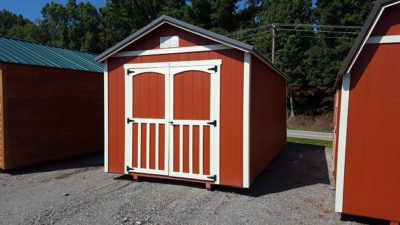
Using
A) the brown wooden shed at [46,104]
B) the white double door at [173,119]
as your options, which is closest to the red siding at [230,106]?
the white double door at [173,119]

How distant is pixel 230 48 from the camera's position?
5.25 metres

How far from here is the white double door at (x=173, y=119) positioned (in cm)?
544

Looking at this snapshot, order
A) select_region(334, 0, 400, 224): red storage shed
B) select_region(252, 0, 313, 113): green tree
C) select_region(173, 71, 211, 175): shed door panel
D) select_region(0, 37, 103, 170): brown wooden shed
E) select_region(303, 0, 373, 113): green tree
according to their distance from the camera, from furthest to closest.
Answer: select_region(252, 0, 313, 113): green tree < select_region(303, 0, 373, 113): green tree < select_region(0, 37, 103, 170): brown wooden shed < select_region(173, 71, 211, 175): shed door panel < select_region(334, 0, 400, 224): red storage shed

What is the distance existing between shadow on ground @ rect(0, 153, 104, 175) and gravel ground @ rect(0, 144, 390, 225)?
90 mm

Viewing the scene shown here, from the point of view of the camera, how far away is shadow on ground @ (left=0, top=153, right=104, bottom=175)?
6.94 meters

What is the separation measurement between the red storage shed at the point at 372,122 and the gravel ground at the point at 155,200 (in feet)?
1.50

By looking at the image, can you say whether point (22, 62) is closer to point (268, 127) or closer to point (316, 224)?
point (268, 127)

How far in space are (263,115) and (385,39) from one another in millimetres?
2904

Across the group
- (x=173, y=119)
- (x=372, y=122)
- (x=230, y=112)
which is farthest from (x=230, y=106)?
(x=372, y=122)

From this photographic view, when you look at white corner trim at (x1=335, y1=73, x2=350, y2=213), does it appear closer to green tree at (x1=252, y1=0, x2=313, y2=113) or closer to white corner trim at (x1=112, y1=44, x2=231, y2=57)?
white corner trim at (x1=112, y1=44, x2=231, y2=57)

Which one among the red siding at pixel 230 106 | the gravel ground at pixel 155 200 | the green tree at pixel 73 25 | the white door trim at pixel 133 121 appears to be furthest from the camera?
the green tree at pixel 73 25

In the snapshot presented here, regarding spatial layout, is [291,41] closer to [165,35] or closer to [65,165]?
[165,35]

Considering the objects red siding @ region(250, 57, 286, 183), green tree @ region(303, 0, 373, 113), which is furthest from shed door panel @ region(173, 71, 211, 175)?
green tree @ region(303, 0, 373, 113)

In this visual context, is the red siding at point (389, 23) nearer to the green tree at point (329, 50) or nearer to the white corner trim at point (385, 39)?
the white corner trim at point (385, 39)
